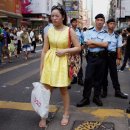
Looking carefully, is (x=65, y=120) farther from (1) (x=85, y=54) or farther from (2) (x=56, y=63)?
(1) (x=85, y=54)

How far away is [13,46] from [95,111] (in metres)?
14.6

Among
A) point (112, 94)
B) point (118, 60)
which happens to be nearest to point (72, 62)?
point (118, 60)

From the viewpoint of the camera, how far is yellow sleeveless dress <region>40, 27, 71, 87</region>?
226 inches

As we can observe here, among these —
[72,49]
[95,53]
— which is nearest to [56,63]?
[72,49]

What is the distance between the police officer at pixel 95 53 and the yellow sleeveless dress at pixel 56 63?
5.62 ft

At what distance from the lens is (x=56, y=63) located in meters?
5.77

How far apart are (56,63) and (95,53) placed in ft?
6.19

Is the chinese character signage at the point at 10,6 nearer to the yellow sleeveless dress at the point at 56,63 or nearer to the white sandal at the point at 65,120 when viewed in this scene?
the white sandal at the point at 65,120

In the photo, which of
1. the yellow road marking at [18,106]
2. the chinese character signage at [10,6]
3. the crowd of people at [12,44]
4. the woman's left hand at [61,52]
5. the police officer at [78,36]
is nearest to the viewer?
the woman's left hand at [61,52]

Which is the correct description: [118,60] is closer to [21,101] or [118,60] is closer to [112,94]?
[112,94]

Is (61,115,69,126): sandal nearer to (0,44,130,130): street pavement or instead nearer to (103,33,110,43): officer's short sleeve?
(0,44,130,130): street pavement

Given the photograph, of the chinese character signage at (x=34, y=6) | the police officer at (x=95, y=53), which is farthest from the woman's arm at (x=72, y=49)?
the chinese character signage at (x=34, y=6)

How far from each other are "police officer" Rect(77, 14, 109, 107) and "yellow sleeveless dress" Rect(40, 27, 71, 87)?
1.71 metres

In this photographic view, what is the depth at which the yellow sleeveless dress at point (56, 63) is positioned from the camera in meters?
5.73
